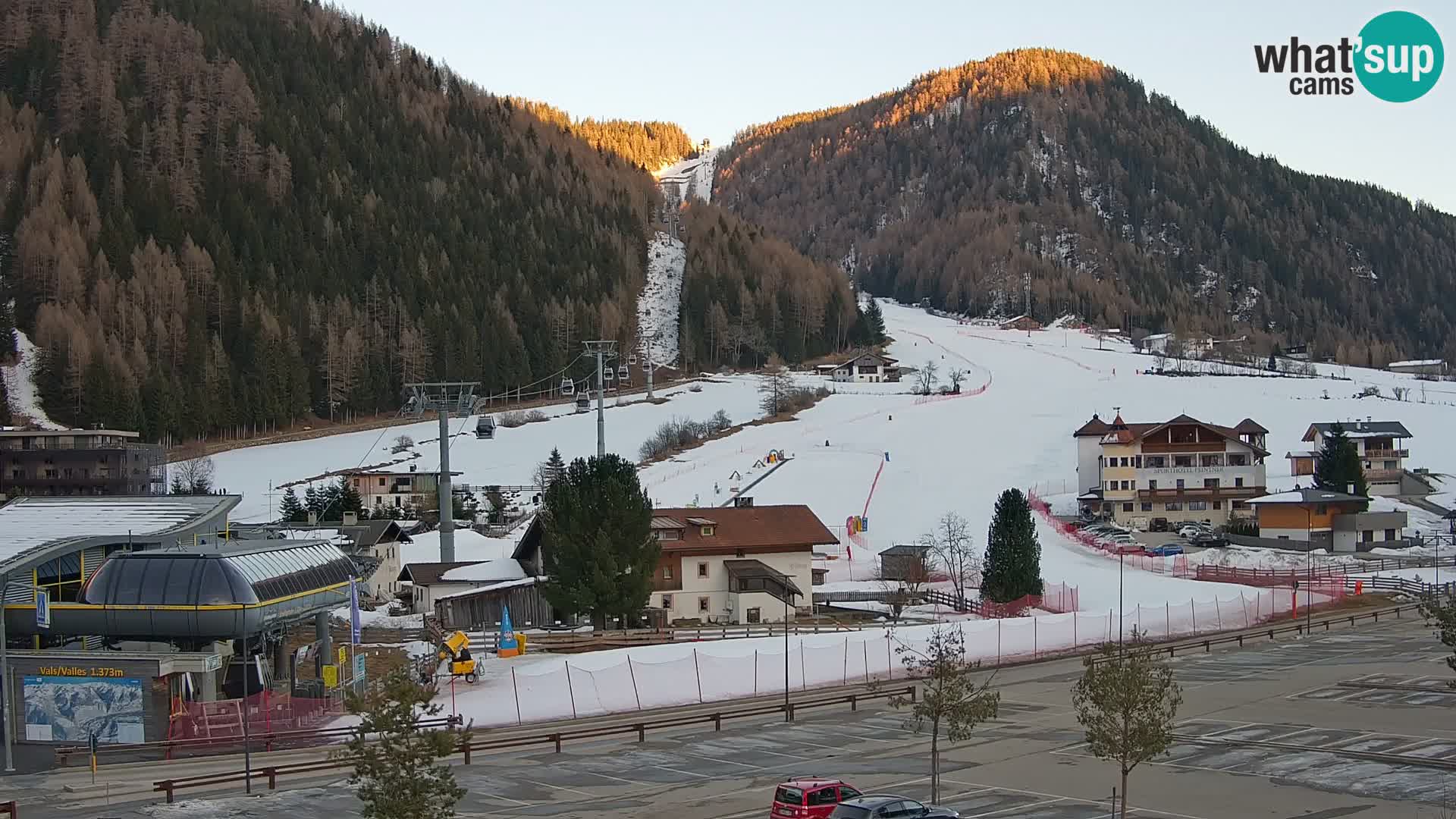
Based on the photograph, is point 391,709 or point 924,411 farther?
point 924,411

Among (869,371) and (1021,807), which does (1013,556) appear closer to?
(1021,807)

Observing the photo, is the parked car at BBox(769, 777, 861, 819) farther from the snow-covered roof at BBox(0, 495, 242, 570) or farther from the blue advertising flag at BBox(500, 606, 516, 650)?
the snow-covered roof at BBox(0, 495, 242, 570)

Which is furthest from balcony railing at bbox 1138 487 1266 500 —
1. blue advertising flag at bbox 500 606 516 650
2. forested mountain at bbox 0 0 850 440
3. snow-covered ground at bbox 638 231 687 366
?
snow-covered ground at bbox 638 231 687 366

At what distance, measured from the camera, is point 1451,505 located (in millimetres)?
74188

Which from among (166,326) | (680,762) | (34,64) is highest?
(34,64)

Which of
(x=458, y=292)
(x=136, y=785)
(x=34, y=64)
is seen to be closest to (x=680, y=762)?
(x=136, y=785)

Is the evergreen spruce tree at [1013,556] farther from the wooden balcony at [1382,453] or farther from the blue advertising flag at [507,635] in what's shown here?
the wooden balcony at [1382,453]

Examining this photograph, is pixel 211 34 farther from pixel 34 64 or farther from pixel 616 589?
pixel 616 589

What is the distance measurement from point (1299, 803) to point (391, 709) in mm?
14855

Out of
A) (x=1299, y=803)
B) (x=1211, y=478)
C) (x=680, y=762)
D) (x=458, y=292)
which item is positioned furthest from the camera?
(x=458, y=292)

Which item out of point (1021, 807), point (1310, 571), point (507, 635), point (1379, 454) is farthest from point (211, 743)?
point (1379, 454)

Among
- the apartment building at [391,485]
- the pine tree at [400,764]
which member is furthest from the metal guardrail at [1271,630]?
the apartment building at [391,485]

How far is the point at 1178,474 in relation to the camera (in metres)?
70.9

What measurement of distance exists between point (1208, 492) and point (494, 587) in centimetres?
3983
